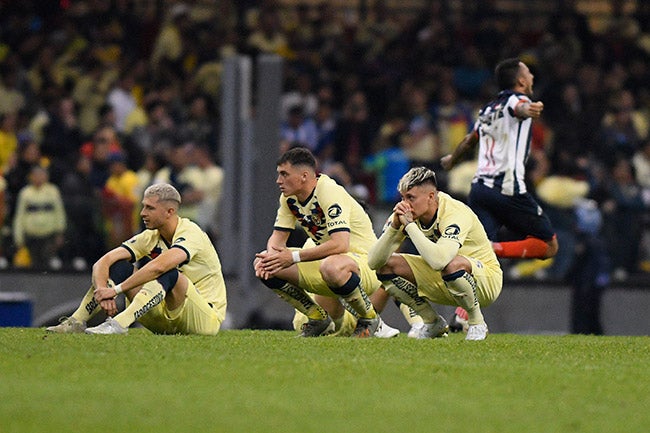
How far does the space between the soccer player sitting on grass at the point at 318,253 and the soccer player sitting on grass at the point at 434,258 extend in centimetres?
32

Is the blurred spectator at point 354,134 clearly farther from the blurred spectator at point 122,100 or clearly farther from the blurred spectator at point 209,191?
the blurred spectator at point 122,100

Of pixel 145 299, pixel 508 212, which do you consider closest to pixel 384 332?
pixel 508 212

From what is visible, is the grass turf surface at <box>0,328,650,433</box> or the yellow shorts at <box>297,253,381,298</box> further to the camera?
the yellow shorts at <box>297,253,381,298</box>

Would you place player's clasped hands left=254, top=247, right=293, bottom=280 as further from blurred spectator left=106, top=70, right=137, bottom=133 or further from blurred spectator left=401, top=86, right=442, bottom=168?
blurred spectator left=106, top=70, right=137, bottom=133

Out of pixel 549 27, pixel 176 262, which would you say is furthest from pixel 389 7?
pixel 176 262

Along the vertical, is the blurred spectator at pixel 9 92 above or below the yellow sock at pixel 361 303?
above

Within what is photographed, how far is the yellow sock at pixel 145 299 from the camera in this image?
11398mm

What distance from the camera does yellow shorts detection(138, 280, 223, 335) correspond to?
1187cm

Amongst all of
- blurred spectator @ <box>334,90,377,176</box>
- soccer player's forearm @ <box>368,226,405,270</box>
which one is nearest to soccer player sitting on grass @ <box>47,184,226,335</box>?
soccer player's forearm @ <box>368,226,405,270</box>

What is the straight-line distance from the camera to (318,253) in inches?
460

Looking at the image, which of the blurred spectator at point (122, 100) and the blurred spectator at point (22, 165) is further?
the blurred spectator at point (122, 100)

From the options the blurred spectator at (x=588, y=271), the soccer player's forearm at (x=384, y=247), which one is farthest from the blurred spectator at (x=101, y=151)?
the soccer player's forearm at (x=384, y=247)

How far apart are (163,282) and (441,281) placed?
2273 mm

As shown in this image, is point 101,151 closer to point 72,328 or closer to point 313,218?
point 72,328
